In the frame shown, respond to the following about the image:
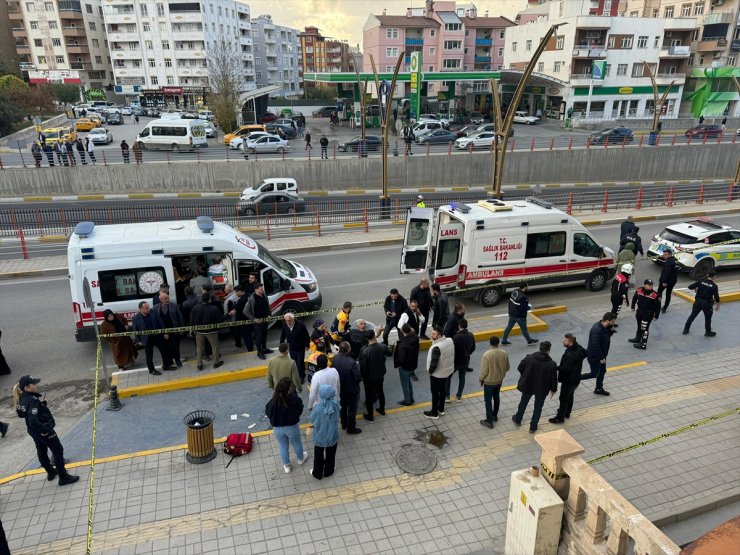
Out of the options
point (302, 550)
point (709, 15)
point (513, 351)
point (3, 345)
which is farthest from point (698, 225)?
point (709, 15)

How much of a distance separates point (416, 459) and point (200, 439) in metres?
3.12

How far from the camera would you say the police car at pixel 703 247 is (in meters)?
15.0

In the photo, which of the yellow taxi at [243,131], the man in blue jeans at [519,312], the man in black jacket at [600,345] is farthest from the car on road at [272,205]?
the yellow taxi at [243,131]

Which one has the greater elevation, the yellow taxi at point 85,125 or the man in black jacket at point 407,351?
the yellow taxi at point 85,125

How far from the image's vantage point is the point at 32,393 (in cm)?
675

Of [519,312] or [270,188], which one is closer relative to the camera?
[519,312]

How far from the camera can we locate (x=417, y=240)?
43.8 ft

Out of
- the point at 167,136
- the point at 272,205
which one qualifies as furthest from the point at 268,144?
the point at 272,205

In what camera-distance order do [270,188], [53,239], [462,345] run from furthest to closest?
1. [270,188]
2. [53,239]
3. [462,345]

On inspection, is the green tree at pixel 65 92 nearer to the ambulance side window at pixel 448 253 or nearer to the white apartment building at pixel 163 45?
the white apartment building at pixel 163 45

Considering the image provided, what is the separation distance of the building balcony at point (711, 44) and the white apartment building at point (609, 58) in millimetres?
4143

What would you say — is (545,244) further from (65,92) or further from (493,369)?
(65,92)

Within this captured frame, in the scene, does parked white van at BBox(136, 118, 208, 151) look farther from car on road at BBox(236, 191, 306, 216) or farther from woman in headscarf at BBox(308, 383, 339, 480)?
woman in headscarf at BBox(308, 383, 339, 480)

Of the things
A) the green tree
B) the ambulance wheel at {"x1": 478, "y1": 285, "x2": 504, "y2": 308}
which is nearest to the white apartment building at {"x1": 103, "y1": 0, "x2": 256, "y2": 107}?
the green tree
